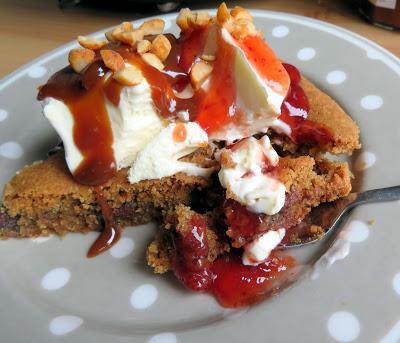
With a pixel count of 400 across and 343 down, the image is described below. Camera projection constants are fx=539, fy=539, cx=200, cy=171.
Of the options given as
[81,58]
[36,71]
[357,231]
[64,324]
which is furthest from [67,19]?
[357,231]

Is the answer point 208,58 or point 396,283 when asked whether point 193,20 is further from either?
point 396,283

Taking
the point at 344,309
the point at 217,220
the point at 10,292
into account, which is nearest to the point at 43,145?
the point at 10,292

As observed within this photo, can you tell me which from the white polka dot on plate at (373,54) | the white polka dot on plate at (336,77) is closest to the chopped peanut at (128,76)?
the white polka dot on plate at (336,77)

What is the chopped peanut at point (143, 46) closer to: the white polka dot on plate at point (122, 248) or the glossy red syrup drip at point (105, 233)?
the glossy red syrup drip at point (105, 233)

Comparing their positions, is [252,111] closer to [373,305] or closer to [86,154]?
[86,154]

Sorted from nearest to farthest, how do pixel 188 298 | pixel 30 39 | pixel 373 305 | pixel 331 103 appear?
pixel 373 305
pixel 188 298
pixel 331 103
pixel 30 39

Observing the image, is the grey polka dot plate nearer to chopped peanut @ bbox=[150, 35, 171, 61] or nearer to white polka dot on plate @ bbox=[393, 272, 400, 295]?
white polka dot on plate @ bbox=[393, 272, 400, 295]
